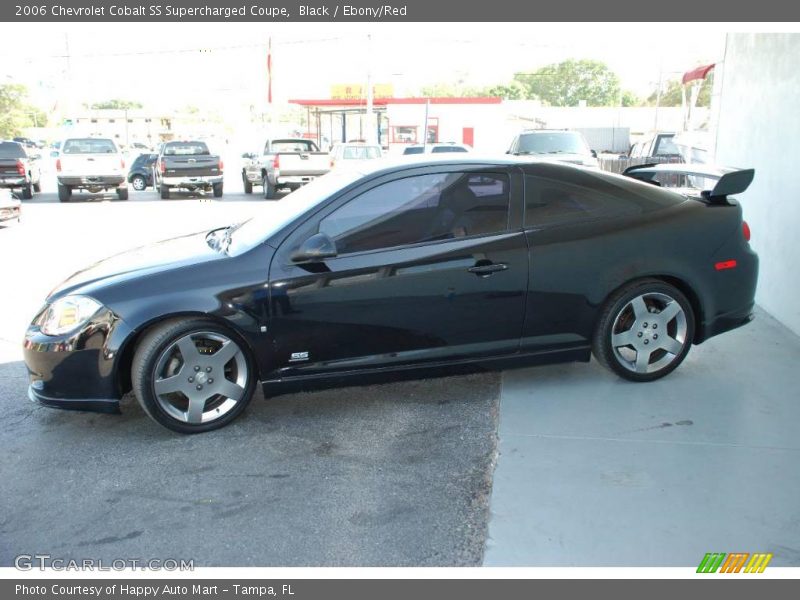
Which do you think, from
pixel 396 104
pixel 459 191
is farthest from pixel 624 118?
pixel 459 191

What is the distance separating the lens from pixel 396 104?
39.5 m

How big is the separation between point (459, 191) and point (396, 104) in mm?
36245

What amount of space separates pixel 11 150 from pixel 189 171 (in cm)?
604

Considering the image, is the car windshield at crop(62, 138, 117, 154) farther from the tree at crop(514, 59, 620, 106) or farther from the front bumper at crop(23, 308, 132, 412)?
the tree at crop(514, 59, 620, 106)

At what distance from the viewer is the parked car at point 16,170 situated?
2200cm

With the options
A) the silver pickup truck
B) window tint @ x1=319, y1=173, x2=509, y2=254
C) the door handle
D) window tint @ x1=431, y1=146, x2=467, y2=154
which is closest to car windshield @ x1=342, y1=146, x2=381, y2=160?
the silver pickup truck

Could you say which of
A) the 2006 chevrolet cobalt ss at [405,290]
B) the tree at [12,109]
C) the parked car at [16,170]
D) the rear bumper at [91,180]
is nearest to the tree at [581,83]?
the tree at [12,109]

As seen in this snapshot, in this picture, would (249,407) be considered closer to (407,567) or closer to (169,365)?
(169,365)

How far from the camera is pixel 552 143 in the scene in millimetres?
17609

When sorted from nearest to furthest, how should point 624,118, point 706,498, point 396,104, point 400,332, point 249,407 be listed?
1. point 706,498
2. point 400,332
3. point 249,407
4. point 396,104
5. point 624,118

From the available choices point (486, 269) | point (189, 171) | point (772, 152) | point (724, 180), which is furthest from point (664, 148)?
point (486, 269)

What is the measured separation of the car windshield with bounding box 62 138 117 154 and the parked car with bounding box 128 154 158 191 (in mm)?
4781

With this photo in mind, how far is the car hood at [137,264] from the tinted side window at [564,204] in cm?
195

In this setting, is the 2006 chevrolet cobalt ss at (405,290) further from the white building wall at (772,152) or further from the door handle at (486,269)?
the white building wall at (772,152)
